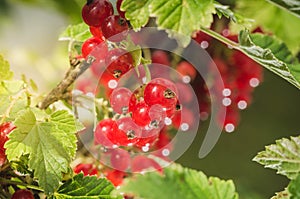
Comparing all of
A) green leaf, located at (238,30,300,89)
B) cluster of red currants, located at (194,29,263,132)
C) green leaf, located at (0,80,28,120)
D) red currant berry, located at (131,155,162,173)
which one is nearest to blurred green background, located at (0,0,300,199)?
cluster of red currants, located at (194,29,263,132)

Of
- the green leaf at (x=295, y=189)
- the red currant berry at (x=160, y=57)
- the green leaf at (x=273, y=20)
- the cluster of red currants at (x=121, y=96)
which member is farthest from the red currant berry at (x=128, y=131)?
the green leaf at (x=273, y=20)

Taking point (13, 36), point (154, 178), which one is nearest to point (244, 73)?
point (154, 178)

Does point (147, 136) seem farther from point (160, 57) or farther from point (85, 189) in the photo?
point (160, 57)

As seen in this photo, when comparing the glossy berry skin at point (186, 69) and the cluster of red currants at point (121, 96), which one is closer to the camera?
the cluster of red currants at point (121, 96)

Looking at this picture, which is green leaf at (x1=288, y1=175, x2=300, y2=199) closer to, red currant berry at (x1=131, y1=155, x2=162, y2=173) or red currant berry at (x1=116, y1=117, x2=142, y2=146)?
red currant berry at (x1=116, y1=117, x2=142, y2=146)

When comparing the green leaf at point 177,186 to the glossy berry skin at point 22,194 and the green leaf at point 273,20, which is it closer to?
the glossy berry skin at point 22,194

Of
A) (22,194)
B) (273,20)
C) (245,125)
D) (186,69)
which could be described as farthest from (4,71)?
(245,125)

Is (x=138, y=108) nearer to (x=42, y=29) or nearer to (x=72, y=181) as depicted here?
(x=72, y=181)
